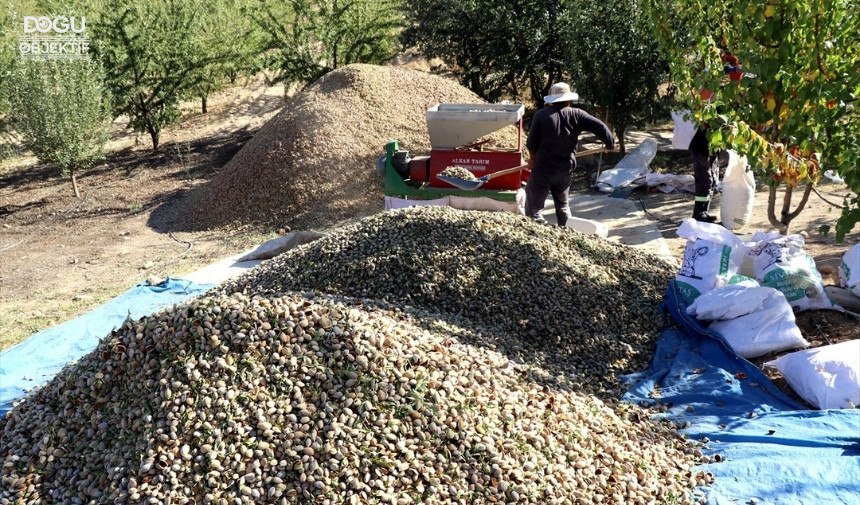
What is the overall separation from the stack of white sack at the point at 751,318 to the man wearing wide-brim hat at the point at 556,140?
2081mm

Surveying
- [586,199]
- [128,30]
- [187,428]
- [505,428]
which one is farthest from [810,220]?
[128,30]

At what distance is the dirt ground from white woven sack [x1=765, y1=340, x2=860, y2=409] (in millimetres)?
751

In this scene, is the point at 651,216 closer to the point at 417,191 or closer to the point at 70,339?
the point at 417,191

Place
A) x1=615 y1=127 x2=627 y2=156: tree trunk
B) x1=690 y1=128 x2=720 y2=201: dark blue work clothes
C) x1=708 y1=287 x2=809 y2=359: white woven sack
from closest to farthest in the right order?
x1=708 y1=287 x2=809 y2=359: white woven sack, x1=690 y1=128 x2=720 y2=201: dark blue work clothes, x1=615 y1=127 x2=627 y2=156: tree trunk

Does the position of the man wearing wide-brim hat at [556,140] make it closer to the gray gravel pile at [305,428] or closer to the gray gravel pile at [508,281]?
the gray gravel pile at [508,281]

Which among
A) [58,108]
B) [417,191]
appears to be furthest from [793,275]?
[58,108]

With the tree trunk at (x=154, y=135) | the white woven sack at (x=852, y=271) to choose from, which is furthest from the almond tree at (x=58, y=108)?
the white woven sack at (x=852, y=271)

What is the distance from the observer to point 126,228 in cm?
948

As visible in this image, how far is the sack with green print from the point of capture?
492 centimetres

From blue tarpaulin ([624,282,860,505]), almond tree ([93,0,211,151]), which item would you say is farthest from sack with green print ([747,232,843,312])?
almond tree ([93,0,211,151])

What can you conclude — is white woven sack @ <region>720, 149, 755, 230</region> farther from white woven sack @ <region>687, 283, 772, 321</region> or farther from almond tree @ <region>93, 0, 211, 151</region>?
almond tree @ <region>93, 0, 211, 151</region>

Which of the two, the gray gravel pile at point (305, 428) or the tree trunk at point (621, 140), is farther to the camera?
the tree trunk at point (621, 140)

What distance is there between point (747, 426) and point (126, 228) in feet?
26.7

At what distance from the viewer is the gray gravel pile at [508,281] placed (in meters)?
4.59
